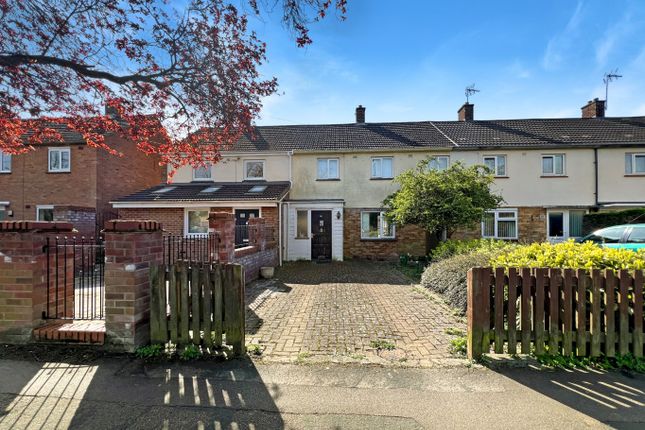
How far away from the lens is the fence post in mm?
3801

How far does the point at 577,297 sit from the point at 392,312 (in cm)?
299

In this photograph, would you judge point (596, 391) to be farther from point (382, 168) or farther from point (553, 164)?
point (553, 164)

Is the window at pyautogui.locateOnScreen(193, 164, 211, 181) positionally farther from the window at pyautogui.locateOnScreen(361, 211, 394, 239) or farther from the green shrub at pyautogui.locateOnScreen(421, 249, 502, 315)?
the green shrub at pyautogui.locateOnScreen(421, 249, 502, 315)

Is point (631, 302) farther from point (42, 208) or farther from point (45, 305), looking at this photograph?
point (42, 208)

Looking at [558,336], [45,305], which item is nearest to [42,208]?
[45,305]

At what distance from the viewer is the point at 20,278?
4.00 meters

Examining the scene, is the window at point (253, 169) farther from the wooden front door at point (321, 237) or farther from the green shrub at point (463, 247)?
the green shrub at point (463, 247)

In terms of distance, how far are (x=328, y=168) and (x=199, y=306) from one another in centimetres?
1317

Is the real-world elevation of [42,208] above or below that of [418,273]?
above

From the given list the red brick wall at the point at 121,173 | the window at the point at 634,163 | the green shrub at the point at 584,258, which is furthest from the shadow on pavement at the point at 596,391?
the red brick wall at the point at 121,173

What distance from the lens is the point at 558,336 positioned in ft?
12.2

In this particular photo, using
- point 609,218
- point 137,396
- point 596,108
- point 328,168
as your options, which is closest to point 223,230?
point 137,396

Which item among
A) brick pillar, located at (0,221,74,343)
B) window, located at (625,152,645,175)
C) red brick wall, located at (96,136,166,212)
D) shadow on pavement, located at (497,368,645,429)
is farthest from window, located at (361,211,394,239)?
brick pillar, located at (0,221,74,343)

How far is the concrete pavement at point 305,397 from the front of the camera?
272 cm
